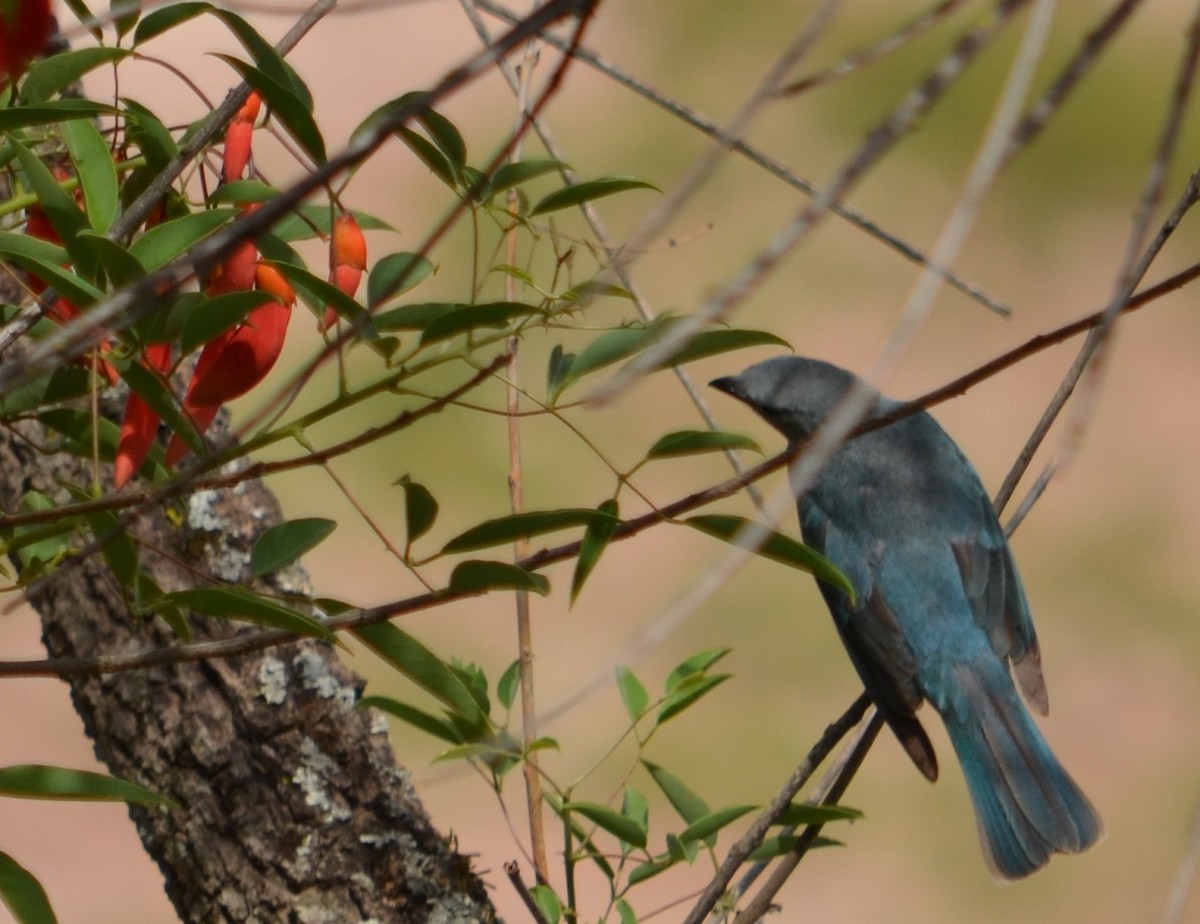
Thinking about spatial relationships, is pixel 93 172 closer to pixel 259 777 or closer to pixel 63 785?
pixel 63 785

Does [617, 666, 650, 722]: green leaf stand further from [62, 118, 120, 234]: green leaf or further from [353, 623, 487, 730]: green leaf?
[62, 118, 120, 234]: green leaf

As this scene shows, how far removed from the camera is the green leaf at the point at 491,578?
1.50m

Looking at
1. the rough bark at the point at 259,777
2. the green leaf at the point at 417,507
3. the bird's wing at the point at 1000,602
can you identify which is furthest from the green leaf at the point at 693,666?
the bird's wing at the point at 1000,602

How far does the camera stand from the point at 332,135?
1004 centimetres

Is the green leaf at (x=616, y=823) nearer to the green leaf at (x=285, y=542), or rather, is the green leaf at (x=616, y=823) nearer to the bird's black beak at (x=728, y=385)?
the green leaf at (x=285, y=542)

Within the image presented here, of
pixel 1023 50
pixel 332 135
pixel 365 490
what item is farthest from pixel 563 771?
pixel 1023 50

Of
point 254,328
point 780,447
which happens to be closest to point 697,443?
point 254,328

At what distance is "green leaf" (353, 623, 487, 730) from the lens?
1.59 meters

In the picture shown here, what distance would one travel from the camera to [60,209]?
4.67 feet

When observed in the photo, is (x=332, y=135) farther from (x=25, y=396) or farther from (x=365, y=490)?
(x=25, y=396)

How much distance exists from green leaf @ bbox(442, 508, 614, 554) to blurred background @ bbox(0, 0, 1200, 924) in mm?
2863

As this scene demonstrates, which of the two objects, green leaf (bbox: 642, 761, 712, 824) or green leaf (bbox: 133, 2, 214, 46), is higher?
green leaf (bbox: 133, 2, 214, 46)

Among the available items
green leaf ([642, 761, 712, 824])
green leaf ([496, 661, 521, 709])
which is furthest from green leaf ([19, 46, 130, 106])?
green leaf ([642, 761, 712, 824])

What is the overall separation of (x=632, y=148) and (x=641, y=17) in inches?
74.7
